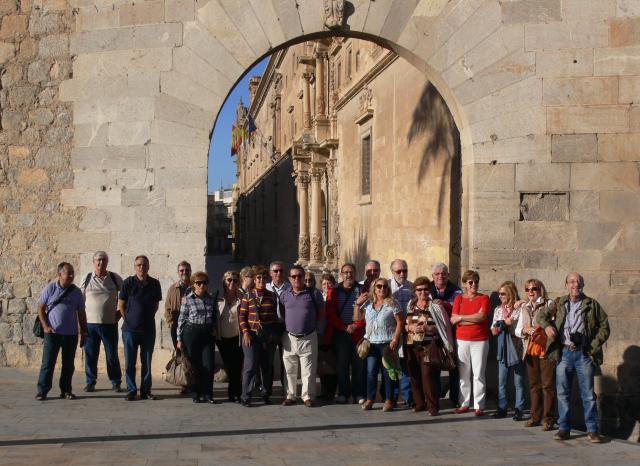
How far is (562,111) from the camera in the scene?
794 cm

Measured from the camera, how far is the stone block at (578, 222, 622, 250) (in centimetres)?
792

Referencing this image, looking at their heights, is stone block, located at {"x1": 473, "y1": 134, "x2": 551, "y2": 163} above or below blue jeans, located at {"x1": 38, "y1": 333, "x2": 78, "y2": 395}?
above

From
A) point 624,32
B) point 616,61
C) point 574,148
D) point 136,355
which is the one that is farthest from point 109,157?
point 624,32

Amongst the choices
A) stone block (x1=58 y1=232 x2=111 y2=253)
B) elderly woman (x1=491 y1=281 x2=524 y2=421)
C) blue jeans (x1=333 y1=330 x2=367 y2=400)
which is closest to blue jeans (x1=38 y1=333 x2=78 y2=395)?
stone block (x1=58 y1=232 x2=111 y2=253)

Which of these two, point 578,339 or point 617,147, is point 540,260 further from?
point 578,339

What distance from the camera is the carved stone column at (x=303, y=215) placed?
26516 millimetres

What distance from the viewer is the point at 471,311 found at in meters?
6.83

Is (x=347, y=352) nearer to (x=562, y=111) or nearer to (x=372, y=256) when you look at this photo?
(x=562, y=111)

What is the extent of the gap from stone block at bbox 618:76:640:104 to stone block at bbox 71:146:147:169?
518 cm

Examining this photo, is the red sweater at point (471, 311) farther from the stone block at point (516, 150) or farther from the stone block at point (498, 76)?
the stone block at point (498, 76)

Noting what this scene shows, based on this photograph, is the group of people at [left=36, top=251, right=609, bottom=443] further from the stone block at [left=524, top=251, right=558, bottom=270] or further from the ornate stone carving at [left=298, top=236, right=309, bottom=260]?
the ornate stone carving at [left=298, top=236, right=309, bottom=260]

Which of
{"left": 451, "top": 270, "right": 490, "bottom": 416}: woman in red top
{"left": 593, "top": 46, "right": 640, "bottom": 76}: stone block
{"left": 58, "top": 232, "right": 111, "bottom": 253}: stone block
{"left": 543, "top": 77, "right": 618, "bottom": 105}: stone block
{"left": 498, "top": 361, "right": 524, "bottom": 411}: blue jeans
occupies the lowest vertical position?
{"left": 498, "top": 361, "right": 524, "bottom": 411}: blue jeans

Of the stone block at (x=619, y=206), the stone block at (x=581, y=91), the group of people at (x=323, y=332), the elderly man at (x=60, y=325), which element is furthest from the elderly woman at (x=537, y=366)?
the elderly man at (x=60, y=325)

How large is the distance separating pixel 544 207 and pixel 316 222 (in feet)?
59.6
